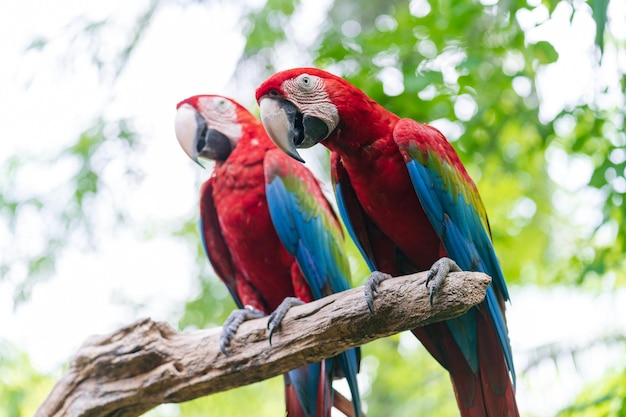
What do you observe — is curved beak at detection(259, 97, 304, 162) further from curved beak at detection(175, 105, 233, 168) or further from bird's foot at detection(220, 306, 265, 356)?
curved beak at detection(175, 105, 233, 168)

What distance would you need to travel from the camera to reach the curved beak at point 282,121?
1.98m

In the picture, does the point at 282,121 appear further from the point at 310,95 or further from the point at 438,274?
the point at 438,274

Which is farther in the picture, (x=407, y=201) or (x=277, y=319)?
(x=277, y=319)

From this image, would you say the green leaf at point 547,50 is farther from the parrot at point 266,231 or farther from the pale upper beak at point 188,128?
the pale upper beak at point 188,128

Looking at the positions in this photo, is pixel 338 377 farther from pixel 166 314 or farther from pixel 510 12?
pixel 166 314

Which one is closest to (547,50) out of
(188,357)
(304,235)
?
(304,235)

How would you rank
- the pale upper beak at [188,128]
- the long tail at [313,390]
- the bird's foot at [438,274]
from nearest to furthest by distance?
the bird's foot at [438,274] → the long tail at [313,390] → the pale upper beak at [188,128]

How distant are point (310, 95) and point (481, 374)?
1.07 metres

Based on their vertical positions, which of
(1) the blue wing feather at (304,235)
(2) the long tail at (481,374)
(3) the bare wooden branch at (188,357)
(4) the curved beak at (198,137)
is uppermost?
(4) the curved beak at (198,137)

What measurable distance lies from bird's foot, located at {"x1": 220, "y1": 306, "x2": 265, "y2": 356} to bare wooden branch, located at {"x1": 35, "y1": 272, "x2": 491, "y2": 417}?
27 mm

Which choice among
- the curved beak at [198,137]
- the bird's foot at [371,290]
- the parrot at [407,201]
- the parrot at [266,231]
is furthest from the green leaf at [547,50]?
the curved beak at [198,137]

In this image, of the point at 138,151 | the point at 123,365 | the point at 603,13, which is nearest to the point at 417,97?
the point at 603,13

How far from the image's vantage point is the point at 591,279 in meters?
4.28

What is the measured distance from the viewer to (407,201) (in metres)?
2.07
